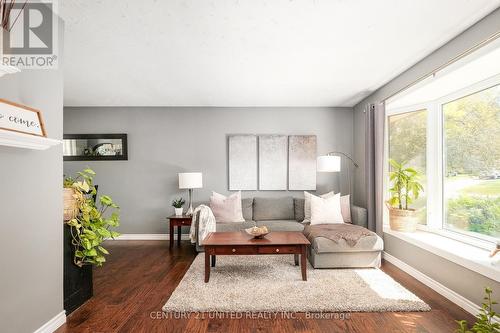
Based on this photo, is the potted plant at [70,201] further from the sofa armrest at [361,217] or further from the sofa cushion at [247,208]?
the sofa armrest at [361,217]

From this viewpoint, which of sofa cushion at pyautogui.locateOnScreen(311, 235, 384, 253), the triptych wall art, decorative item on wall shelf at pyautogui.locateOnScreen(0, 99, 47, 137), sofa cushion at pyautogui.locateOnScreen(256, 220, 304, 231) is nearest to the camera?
decorative item on wall shelf at pyautogui.locateOnScreen(0, 99, 47, 137)

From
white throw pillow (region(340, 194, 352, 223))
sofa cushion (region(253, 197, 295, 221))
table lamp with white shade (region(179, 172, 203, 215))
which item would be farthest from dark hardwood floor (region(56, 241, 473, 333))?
sofa cushion (region(253, 197, 295, 221))

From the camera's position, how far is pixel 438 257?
2.96m

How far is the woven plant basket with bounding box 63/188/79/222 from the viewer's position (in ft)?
8.22

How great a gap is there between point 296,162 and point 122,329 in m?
3.91

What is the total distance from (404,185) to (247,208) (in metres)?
2.47

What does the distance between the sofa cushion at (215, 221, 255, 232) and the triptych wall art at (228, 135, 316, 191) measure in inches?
39.2

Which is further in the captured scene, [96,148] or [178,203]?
[96,148]

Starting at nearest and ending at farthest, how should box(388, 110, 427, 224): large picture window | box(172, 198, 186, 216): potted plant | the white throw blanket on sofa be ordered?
box(388, 110, 427, 224): large picture window → the white throw blanket on sofa → box(172, 198, 186, 216): potted plant

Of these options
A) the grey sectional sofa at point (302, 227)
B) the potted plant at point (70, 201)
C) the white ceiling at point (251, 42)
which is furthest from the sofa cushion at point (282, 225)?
the potted plant at point (70, 201)

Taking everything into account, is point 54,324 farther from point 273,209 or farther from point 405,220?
point 405,220

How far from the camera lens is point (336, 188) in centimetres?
545

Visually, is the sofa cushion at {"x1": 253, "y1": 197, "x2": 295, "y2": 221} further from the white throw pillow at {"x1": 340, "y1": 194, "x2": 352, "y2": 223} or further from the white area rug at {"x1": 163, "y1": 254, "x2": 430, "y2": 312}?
the white area rug at {"x1": 163, "y1": 254, "x2": 430, "y2": 312}

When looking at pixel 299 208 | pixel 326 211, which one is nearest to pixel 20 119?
pixel 326 211
